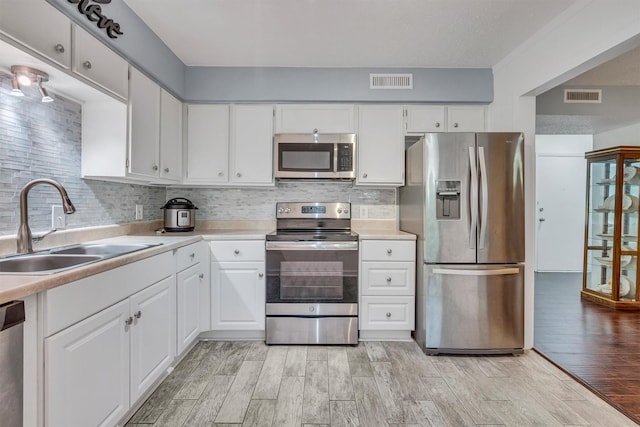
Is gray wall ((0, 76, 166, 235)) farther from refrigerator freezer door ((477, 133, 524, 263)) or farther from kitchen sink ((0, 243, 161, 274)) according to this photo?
refrigerator freezer door ((477, 133, 524, 263))

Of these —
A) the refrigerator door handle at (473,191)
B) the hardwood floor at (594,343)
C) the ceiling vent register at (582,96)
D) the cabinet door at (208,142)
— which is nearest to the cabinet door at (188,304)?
the cabinet door at (208,142)

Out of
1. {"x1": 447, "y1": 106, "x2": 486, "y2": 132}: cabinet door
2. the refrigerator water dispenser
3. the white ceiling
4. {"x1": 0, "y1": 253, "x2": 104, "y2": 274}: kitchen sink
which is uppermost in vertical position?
the white ceiling

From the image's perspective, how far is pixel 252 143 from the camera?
3047 mm

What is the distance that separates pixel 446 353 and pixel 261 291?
1.53 m

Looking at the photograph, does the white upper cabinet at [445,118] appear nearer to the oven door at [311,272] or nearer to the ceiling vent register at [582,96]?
the ceiling vent register at [582,96]

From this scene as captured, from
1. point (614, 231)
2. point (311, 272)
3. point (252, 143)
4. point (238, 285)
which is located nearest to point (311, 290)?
point (311, 272)

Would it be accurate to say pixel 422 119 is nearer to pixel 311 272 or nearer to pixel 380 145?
pixel 380 145

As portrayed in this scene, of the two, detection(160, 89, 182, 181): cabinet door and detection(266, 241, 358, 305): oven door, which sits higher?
detection(160, 89, 182, 181): cabinet door

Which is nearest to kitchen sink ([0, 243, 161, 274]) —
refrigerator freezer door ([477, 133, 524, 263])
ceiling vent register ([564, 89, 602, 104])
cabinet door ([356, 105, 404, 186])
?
cabinet door ([356, 105, 404, 186])

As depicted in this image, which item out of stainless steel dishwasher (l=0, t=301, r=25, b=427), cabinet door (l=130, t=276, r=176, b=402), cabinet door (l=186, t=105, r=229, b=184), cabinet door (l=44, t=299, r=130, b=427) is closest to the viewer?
stainless steel dishwasher (l=0, t=301, r=25, b=427)

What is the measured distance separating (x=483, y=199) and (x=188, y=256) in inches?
86.2

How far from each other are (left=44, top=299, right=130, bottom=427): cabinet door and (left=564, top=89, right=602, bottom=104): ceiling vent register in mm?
4268

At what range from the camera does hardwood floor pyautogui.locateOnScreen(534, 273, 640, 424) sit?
212 cm

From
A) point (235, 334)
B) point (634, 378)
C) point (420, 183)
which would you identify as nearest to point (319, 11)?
point (420, 183)
